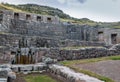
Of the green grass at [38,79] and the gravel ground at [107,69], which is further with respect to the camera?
the green grass at [38,79]

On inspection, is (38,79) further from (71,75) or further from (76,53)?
(76,53)

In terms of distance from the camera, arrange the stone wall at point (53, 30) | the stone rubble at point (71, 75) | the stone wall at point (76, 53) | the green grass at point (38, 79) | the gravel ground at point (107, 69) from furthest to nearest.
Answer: the stone wall at point (53, 30) → the stone wall at point (76, 53) → the green grass at point (38, 79) → the gravel ground at point (107, 69) → the stone rubble at point (71, 75)

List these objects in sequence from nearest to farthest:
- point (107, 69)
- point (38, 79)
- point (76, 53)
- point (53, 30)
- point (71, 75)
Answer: point (71, 75)
point (38, 79)
point (107, 69)
point (76, 53)
point (53, 30)

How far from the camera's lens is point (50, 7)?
74750mm

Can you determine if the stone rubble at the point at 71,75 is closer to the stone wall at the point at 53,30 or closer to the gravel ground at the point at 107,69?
the gravel ground at the point at 107,69

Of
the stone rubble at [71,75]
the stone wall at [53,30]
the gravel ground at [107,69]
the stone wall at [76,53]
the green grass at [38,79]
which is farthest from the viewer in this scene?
the stone wall at [53,30]

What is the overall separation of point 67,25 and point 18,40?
45.0 ft

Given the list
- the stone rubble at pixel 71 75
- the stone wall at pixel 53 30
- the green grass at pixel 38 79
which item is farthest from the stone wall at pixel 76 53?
the stone wall at pixel 53 30

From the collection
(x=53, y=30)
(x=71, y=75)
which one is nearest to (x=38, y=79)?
(x=71, y=75)

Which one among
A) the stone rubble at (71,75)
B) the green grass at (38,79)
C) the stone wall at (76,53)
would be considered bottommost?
the green grass at (38,79)

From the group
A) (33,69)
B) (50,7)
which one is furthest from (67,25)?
(50,7)

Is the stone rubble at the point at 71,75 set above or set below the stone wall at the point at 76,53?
below

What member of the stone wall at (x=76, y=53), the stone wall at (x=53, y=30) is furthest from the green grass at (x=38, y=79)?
the stone wall at (x=53, y=30)

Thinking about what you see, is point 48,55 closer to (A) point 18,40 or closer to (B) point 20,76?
(A) point 18,40
